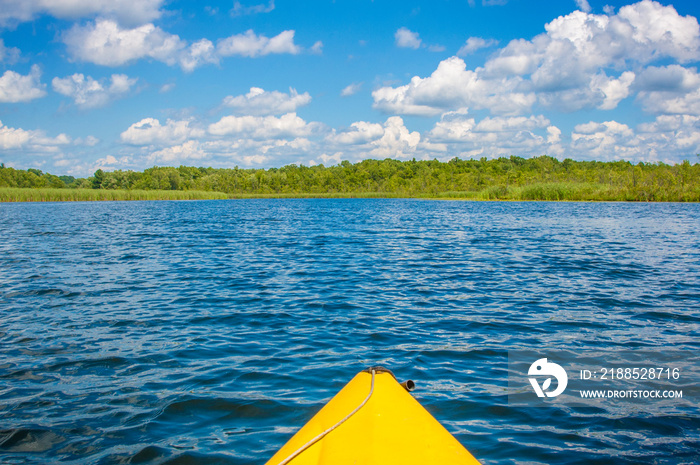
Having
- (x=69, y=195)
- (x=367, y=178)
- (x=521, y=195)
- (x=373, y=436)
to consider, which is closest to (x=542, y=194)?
(x=521, y=195)

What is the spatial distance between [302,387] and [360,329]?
2593mm

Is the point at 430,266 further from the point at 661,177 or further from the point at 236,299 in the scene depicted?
the point at 661,177

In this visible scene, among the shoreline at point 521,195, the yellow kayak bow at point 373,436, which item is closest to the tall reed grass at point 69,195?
the shoreline at point 521,195

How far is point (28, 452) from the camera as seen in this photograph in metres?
4.43

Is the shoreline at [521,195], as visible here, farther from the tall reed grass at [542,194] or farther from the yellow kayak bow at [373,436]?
the yellow kayak bow at [373,436]

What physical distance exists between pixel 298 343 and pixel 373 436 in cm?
445

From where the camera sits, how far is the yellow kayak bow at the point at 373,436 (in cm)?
304

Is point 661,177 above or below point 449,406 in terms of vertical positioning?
above

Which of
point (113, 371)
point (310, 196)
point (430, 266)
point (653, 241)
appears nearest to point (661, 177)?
point (653, 241)

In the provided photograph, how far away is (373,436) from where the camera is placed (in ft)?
10.6

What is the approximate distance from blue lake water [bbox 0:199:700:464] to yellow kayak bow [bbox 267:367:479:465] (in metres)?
1.27

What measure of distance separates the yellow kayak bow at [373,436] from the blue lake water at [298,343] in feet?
4.16

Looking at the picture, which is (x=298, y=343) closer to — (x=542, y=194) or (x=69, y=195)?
(x=542, y=194)

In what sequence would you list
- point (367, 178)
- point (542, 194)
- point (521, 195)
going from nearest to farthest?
1. point (542, 194)
2. point (521, 195)
3. point (367, 178)
